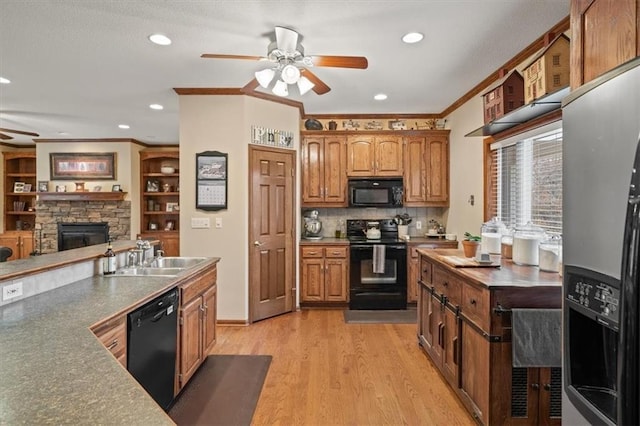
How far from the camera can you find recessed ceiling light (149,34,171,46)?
2734 mm

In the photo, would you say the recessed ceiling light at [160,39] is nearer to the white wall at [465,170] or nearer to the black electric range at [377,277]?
the black electric range at [377,277]

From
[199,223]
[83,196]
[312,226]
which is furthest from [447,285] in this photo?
[83,196]

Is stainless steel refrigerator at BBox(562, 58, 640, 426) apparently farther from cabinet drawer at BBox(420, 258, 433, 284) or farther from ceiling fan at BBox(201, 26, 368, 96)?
cabinet drawer at BBox(420, 258, 433, 284)

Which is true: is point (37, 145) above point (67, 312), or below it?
above

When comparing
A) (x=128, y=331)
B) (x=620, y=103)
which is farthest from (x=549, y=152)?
(x=128, y=331)

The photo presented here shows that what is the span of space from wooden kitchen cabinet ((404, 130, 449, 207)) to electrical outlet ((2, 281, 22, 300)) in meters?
4.22

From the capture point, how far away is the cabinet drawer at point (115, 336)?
158 cm

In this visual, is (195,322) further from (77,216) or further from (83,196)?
(77,216)

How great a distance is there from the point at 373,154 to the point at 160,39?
9.82ft

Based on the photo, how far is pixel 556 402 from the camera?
198 cm

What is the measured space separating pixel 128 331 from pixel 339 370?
1774 millimetres

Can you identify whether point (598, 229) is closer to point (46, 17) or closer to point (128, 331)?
point (128, 331)

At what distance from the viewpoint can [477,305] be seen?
2111mm

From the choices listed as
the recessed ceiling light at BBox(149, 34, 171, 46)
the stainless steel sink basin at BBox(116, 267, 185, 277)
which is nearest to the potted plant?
the stainless steel sink basin at BBox(116, 267, 185, 277)
